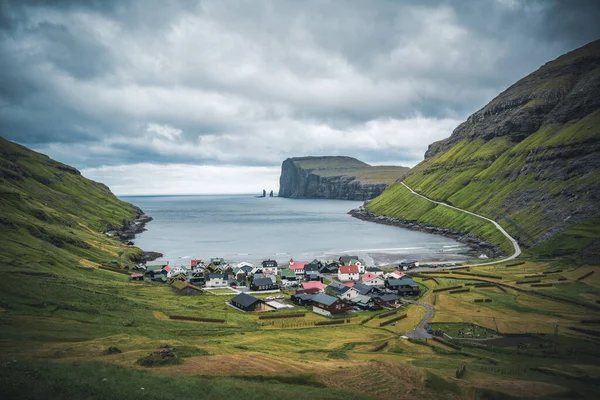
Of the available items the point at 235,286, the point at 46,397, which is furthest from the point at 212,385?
the point at 235,286

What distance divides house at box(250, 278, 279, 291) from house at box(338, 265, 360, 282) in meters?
21.6

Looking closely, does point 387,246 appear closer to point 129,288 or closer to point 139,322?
point 129,288

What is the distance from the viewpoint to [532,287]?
87.2 m

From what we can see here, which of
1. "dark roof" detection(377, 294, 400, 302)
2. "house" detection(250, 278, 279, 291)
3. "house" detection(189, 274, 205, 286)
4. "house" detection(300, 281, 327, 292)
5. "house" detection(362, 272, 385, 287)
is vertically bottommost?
"house" detection(189, 274, 205, 286)

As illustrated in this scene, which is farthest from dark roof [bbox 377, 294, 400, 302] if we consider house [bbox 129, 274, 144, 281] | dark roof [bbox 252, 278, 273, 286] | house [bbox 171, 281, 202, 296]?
house [bbox 129, 274, 144, 281]

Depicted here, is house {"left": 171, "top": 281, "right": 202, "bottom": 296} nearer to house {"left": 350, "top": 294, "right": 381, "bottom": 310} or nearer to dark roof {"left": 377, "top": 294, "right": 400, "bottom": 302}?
house {"left": 350, "top": 294, "right": 381, "bottom": 310}

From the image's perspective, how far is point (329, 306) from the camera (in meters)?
73.9

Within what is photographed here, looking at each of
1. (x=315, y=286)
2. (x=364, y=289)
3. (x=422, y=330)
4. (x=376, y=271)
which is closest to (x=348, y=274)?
(x=376, y=271)

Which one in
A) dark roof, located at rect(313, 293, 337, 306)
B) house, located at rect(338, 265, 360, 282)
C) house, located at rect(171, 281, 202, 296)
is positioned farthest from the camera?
house, located at rect(338, 265, 360, 282)

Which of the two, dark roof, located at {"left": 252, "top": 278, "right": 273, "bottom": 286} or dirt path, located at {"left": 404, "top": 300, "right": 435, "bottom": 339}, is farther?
dark roof, located at {"left": 252, "top": 278, "right": 273, "bottom": 286}

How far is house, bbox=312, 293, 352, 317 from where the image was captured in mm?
74062

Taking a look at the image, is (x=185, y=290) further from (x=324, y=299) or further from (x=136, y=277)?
(x=324, y=299)

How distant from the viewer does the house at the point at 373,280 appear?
99762mm

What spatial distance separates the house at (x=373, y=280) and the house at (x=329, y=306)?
2499 cm
